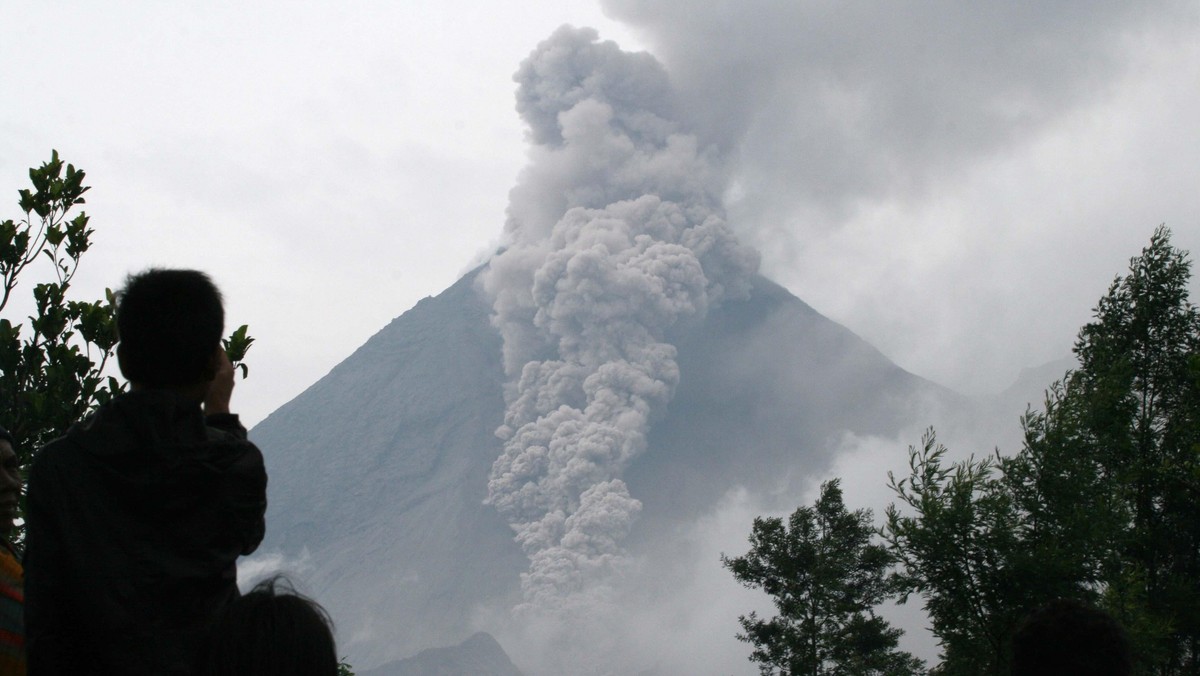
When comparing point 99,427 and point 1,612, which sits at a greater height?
point 99,427

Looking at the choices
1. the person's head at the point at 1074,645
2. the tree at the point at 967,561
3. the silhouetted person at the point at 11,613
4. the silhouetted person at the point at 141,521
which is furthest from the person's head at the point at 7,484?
the tree at the point at 967,561

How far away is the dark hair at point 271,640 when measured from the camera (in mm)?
2102

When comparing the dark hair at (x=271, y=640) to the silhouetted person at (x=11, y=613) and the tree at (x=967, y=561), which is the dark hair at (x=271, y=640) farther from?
the tree at (x=967, y=561)

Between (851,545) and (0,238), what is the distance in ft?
77.1

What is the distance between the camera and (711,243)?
106m

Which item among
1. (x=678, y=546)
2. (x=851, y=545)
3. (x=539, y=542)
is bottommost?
(x=851, y=545)

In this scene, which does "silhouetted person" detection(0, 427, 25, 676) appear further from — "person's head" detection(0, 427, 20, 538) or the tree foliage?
the tree foliage

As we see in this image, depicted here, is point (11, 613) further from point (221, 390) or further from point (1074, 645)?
point (1074, 645)

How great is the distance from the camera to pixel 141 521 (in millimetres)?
2400

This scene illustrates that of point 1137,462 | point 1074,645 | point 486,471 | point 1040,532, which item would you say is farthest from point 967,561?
point 486,471

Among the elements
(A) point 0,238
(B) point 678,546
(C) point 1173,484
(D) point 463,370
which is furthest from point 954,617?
(D) point 463,370

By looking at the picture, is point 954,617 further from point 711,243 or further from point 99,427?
point 711,243

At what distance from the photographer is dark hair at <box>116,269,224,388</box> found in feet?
8.34

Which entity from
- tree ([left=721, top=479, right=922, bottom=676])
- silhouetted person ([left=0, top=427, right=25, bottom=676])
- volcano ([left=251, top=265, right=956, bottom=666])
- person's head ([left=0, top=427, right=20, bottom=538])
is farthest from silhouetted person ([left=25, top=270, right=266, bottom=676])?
volcano ([left=251, top=265, right=956, bottom=666])
